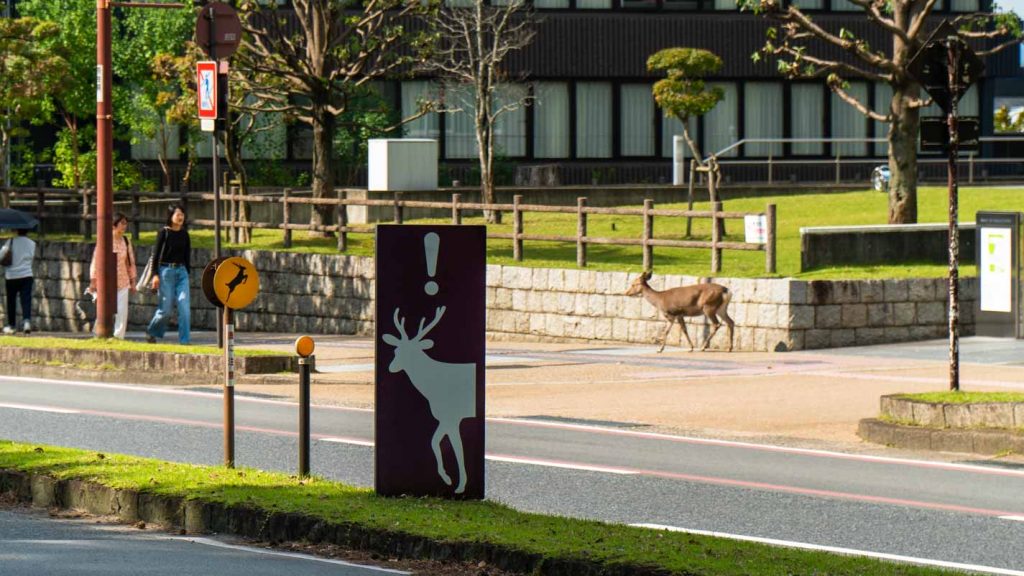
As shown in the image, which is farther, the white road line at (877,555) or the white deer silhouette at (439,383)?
the white deer silhouette at (439,383)

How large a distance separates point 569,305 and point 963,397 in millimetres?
11232

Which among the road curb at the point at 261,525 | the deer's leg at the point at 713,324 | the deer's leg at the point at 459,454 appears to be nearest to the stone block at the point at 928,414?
the deer's leg at the point at 459,454

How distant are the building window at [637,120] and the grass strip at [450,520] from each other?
3795 centimetres

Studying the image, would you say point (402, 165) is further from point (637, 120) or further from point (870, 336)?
point (637, 120)

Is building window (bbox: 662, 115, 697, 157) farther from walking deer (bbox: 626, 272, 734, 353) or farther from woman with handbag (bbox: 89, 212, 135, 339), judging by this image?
woman with handbag (bbox: 89, 212, 135, 339)

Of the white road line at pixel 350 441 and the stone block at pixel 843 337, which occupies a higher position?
the stone block at pixel 843 337

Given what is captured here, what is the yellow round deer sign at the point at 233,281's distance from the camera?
471 inches

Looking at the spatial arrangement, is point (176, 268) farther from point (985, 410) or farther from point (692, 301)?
point (985, 410)

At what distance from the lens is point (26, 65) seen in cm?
3662

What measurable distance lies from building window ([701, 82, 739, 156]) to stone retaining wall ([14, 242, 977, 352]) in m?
21.6

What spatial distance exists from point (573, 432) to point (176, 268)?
9606 millimetres

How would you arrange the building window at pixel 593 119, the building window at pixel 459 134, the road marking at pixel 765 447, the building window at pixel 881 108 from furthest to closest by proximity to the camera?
the building window at pixel 881 108 < the building window at pixel 593 119 < the building window at pixel 459 134 < the road marking at pixel 765 447

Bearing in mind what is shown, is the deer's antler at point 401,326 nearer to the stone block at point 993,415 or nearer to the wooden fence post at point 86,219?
the stone block at point 993,415

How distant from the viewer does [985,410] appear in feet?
49.0
